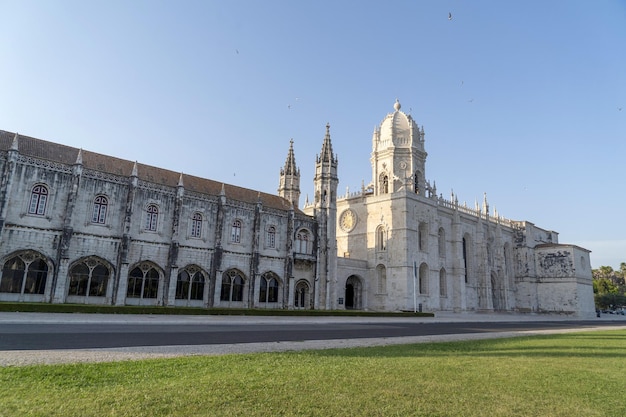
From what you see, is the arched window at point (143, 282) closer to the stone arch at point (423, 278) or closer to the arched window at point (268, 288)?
the arched window at point (268, 288)

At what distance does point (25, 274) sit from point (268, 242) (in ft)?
68.1

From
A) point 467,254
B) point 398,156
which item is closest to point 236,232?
point 398,156

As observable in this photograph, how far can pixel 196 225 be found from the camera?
37.1 meters

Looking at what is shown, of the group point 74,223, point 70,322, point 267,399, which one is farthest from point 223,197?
point 267,399

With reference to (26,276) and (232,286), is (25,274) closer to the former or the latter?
(26,276)

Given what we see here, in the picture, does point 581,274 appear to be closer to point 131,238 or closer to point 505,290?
point 505,290

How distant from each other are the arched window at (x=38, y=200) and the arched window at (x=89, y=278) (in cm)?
483

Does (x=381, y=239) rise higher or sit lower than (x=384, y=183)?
lower

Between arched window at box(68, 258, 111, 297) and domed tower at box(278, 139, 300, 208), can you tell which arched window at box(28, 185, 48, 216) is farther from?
domed tower at box(278, 139, 300, 208)

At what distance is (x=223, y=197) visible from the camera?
126ft

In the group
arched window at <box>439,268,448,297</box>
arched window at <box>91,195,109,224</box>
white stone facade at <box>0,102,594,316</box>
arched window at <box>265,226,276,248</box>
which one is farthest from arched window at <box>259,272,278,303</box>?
arched window at <box>439,268,448,297</box>

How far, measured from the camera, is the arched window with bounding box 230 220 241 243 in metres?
39.2

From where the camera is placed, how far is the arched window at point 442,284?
5315 centimetres

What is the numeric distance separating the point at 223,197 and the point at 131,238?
9.14 metres
